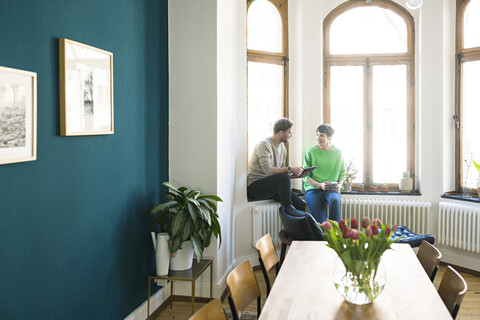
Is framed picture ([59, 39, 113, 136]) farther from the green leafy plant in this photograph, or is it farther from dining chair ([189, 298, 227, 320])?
dining chair ([189, 298, 227, 320])

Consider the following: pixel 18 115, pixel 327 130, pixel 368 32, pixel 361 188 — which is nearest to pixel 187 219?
pixel 18 115

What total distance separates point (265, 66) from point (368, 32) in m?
1.34

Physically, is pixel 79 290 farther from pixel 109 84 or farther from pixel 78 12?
pixel 78 12

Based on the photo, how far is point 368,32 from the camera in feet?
18.7

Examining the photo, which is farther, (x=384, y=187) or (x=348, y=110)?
(x=348, y=110)

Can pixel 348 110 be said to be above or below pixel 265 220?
above

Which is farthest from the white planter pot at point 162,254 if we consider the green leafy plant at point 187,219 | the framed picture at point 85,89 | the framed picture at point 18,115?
the framed picture at point 18,115

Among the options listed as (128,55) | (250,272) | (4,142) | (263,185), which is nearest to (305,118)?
(263,185)

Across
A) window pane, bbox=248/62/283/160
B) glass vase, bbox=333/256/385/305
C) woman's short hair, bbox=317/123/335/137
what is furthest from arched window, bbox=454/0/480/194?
glass vase, bbox=333/256/385/305

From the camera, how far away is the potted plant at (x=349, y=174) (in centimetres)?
556

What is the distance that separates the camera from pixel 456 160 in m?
5.38

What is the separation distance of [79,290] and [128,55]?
1.65 metres

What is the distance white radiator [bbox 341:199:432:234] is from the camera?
17.5 feet

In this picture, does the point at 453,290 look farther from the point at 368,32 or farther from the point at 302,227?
the point at 368,32
